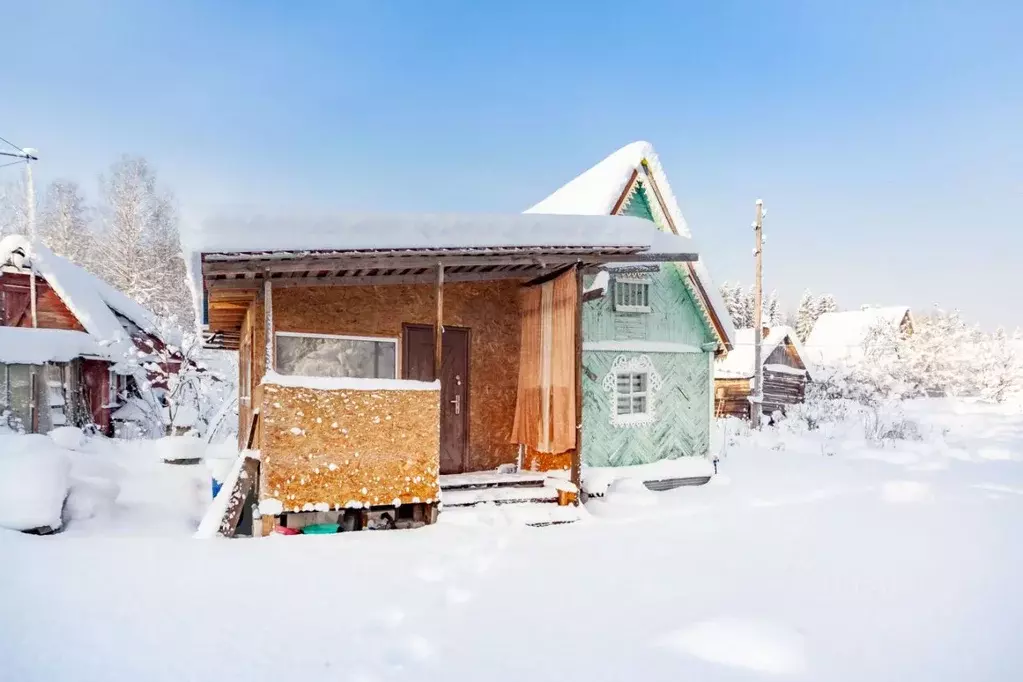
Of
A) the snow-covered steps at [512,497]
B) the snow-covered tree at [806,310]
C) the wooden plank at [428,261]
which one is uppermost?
the snow-covered tree at [806,310]

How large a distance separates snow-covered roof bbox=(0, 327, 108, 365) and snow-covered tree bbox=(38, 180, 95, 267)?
14.2m

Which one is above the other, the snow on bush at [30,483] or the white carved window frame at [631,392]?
the white carved window frame at [631,392]

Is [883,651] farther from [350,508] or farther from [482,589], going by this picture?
[350,508]

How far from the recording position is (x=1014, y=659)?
4066 mm

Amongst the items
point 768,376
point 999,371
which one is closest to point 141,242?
point 768,376

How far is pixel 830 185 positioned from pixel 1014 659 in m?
18.2

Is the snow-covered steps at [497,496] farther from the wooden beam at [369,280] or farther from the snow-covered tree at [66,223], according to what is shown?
the snow-covered tree at [66,223]

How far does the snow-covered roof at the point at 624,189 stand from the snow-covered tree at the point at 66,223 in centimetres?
2603

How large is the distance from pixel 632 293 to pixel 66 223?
1118 inches

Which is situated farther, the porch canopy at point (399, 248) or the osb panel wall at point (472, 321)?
the osb panel wall at point (472, 321)

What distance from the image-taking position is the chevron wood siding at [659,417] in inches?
439

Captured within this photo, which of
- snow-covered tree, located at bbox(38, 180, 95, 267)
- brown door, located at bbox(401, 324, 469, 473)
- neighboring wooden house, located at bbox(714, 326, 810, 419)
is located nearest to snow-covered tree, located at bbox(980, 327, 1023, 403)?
neighboring wooden house, located at bbox(714, 326, 810, 419)

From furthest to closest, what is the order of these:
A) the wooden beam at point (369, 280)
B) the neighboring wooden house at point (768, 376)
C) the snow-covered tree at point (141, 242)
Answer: the neighboring wooden house at point (768, 376), the snow-covered tree at point (141, 242), the wooden beam at point (369, 280)

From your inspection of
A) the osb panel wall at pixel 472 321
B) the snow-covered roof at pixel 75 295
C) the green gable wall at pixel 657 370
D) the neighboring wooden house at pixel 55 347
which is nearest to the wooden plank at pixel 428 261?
the osb panel wall at pixel 472 321
